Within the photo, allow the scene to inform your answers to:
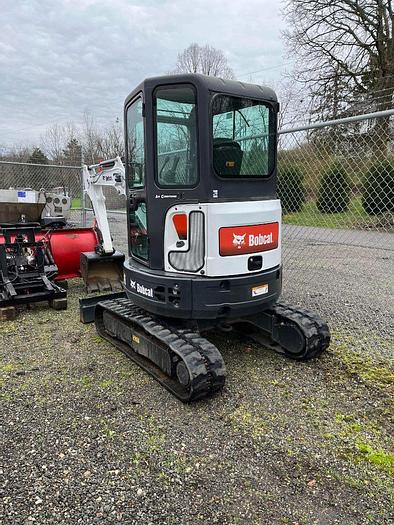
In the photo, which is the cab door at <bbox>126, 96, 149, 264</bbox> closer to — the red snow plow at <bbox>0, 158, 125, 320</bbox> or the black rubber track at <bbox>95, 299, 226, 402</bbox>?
the black rubber track at <bbox>95, 299, 226, 402</bbox>

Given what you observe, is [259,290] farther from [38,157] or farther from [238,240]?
[38,157]

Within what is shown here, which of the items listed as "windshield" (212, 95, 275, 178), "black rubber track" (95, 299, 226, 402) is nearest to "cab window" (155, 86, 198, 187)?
"windshield" (212, 95, 275, 178)

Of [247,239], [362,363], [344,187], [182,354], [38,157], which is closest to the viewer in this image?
[182,354]

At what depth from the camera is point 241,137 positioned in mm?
3568

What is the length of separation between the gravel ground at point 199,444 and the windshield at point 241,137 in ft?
6.01

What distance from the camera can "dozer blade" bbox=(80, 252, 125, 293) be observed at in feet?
20.4

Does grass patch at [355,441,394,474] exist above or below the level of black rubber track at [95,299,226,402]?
below

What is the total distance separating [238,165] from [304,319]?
1.57m

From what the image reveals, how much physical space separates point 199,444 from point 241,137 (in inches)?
96.7

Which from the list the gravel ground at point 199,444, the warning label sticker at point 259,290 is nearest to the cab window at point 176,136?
the warning label sticker at point 259,290

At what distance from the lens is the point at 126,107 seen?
13.0ft

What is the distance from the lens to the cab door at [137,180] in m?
3.67

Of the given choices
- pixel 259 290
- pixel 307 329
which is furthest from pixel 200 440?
pixel 307 329

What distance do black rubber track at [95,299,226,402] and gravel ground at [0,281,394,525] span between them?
0.11 meters
